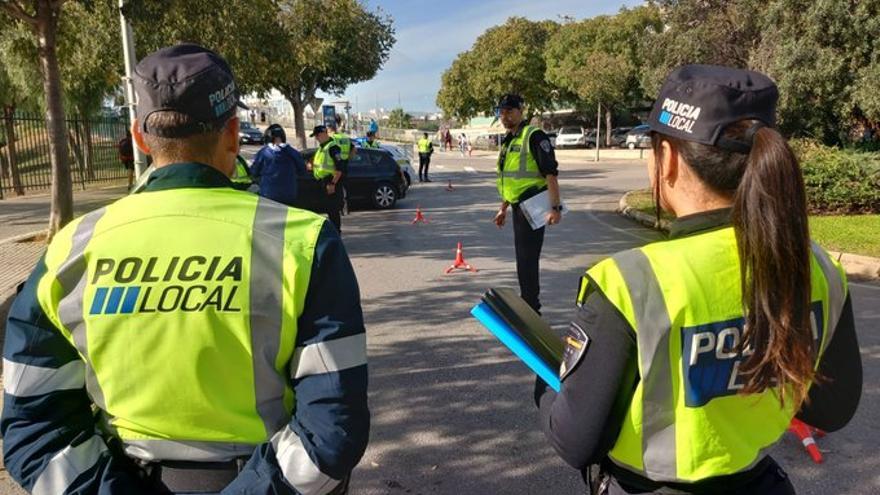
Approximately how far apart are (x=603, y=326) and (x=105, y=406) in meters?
1.10

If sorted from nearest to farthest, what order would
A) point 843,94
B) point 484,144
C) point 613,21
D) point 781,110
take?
point 843,94
point 781,110
point 613,21
point 484,144

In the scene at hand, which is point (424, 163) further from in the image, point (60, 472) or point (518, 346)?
point (60, 472)

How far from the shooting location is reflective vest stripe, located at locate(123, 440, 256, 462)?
143cm

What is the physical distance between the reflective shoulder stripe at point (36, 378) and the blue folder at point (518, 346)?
103 centimetres

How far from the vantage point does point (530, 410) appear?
423cm

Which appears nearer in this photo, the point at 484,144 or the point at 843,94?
the point at 843,94

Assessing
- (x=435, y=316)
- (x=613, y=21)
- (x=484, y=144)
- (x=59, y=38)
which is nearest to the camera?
(x=435, y=316)

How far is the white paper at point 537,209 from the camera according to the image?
17.5 ft

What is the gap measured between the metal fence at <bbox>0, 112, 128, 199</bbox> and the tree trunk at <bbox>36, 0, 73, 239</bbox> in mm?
8964

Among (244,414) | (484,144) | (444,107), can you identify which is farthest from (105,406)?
(444,107)

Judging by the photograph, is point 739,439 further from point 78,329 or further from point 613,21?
point 613,21

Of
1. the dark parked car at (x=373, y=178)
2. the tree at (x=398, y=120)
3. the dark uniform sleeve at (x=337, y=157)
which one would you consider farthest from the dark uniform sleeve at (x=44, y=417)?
the tree at (x=398, y=120)

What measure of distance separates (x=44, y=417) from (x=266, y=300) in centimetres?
56

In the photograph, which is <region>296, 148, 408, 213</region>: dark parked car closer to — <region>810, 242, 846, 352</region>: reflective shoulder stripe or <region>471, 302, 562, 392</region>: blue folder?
<region>471, 302, 562, 392</region>: blue folder
